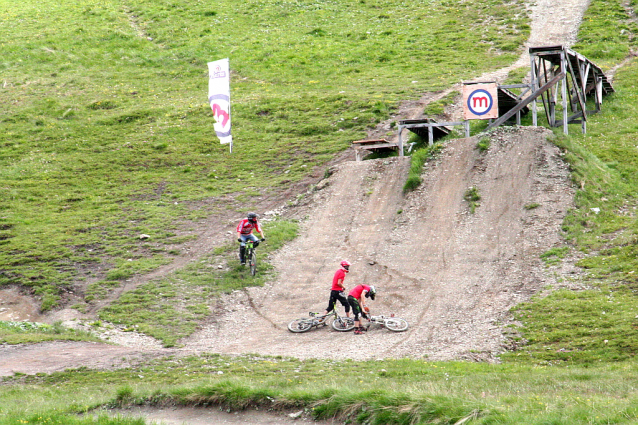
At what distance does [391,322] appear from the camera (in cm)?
1758

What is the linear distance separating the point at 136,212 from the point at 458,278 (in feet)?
54.0

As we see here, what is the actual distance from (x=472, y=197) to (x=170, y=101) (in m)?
26.5

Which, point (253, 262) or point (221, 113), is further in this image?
point (221, 113)

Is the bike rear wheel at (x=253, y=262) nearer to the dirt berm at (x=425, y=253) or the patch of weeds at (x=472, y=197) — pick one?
the dirt berm at (x=425, y=253)

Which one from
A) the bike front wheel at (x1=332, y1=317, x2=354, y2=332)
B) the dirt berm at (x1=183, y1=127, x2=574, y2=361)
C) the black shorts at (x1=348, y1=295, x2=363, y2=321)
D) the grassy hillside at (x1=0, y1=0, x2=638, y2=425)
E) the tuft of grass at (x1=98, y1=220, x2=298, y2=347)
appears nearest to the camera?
the grassy hillside at (x1=0, y1=0, x2=638, y2=425)

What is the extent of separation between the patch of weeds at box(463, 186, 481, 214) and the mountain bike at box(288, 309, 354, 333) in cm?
892

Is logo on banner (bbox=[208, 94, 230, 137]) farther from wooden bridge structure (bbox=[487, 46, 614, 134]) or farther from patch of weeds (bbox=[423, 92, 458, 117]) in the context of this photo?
patch of weeds (bbox=[423, 92, 458, 117])

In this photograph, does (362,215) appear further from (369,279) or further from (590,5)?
(590,5)

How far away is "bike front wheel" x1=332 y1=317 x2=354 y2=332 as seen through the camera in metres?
18.0

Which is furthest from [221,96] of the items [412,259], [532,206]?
[532,206]

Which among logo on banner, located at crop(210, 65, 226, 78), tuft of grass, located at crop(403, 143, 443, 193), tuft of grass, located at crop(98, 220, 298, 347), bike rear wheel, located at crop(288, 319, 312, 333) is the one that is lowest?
tuft of grass, located at crop(98, 220, 298, 347)

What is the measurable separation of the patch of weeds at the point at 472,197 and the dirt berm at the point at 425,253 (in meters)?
0.20

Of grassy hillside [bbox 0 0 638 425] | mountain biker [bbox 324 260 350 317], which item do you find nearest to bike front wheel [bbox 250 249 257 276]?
grassy hillside [bbox 0 0 638 425]

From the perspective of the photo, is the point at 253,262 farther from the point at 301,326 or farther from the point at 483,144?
the point at 483,144
